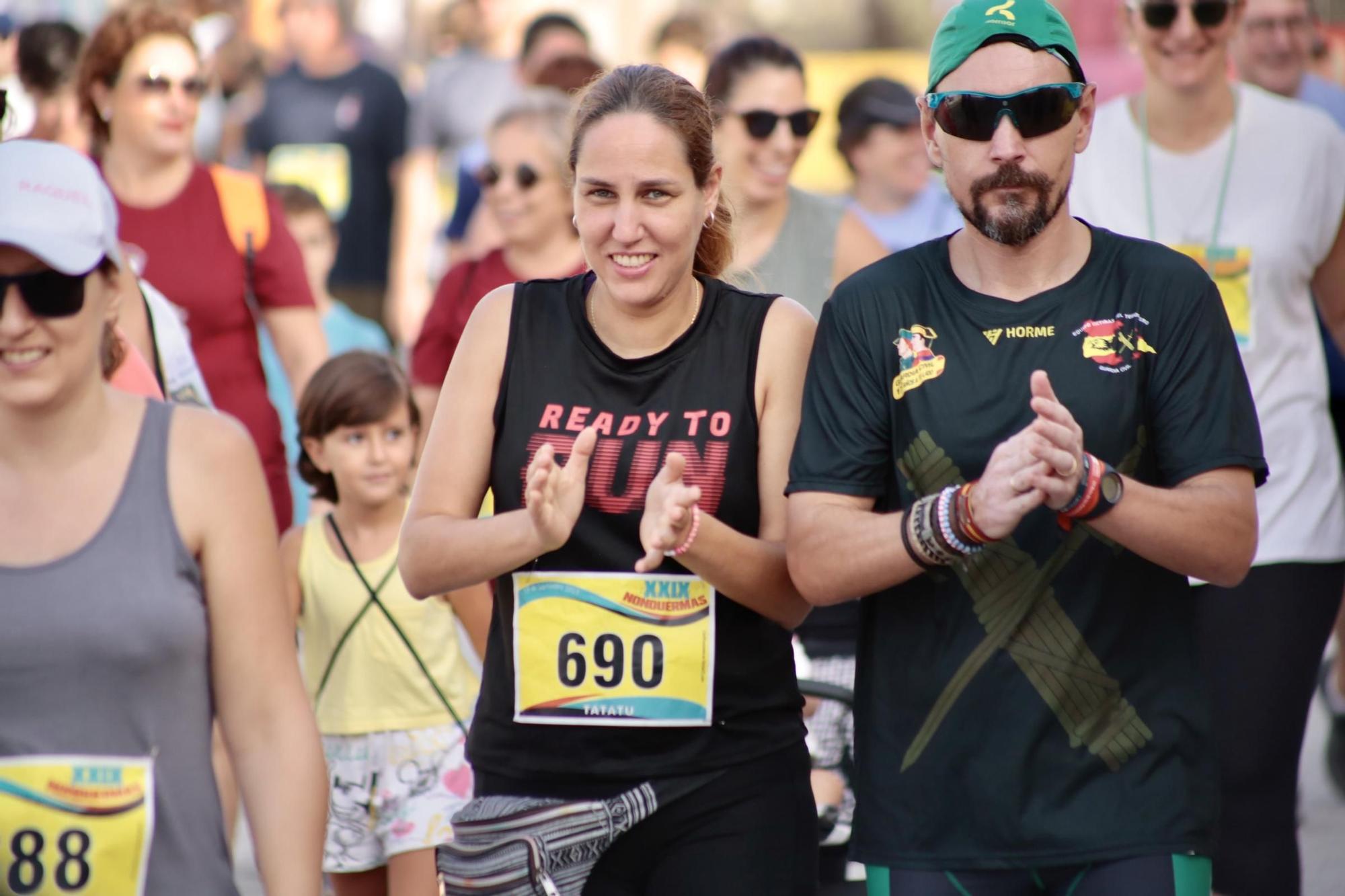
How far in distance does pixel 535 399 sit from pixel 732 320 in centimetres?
40

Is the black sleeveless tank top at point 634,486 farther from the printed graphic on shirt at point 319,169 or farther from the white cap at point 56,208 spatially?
the printed graphic on shirt at point 319,169

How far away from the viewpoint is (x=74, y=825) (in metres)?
2.87

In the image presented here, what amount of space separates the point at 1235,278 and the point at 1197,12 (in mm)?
685

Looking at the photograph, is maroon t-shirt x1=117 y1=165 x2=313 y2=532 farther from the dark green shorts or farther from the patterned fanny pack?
the dark green shorts

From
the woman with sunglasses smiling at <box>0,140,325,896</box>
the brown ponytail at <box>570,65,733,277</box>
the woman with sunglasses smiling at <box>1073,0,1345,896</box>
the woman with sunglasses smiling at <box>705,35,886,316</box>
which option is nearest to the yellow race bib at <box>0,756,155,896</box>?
the woman with sunglasses smiling at <box>0,140,325,896</box>

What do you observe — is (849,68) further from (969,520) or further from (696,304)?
(969,520)

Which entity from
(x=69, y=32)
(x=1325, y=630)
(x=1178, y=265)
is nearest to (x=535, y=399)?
(x=1178, y=265)

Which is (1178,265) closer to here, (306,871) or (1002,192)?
(1002,192)

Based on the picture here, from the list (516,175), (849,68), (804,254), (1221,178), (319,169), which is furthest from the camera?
(849,68)

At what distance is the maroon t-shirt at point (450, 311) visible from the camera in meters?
6.07

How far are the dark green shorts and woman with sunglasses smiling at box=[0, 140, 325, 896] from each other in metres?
1.02

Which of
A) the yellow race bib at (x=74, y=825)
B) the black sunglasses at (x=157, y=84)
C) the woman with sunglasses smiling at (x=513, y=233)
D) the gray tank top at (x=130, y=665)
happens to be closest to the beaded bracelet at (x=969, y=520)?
the gray tank top at (x=130, y=665)

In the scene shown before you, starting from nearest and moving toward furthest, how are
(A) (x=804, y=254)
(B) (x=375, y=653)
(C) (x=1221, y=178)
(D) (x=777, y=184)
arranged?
(C) (x=1221, y=178)
(B) (x=375, y=653)
(A) (x=804, y=254)
(D) (x=777, y=184)

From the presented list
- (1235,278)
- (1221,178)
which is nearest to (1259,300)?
(1235,278)
